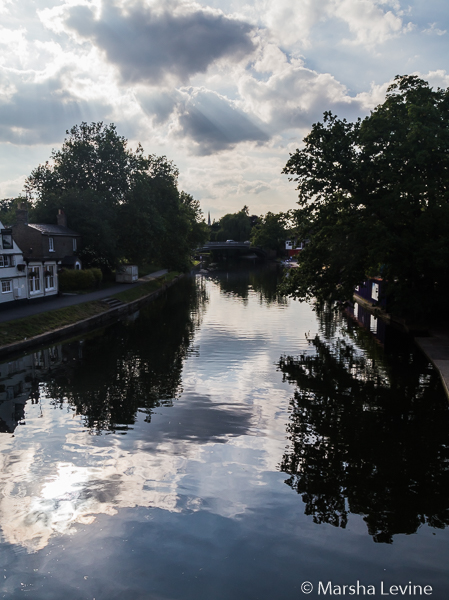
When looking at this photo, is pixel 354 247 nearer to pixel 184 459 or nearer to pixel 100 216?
pixel 184 459

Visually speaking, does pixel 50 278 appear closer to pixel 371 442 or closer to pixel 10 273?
pixel 10 273

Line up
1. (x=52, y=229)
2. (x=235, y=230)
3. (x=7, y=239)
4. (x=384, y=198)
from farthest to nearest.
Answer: (x=235, y=230), (x=52, y=229), (x=7, y=239), (x=384, y=198)

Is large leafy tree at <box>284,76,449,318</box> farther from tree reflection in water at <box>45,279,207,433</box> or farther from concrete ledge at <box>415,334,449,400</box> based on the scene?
tree reflection in water at <box>45,279,207,433</box>

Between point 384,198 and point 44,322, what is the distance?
971 inches

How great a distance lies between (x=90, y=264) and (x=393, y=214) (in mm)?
41399

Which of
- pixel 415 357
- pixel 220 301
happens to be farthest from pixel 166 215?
pixel 415 357

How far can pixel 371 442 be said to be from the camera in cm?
1500

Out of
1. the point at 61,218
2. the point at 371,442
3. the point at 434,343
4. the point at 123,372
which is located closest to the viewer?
the point at 371,442

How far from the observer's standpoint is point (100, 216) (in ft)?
198

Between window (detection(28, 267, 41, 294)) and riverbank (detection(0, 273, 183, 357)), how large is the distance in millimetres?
3831

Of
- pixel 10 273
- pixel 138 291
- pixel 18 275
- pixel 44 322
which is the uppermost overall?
pixel 10 273

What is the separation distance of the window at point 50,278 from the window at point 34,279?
1.22 m

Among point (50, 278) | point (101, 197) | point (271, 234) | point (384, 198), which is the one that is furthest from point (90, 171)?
point (271, 234)

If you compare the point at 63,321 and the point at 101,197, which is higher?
the point at 101,197
